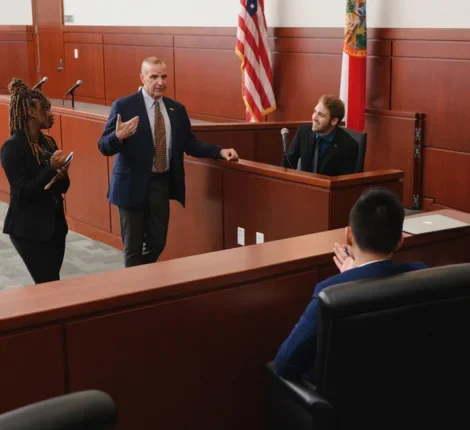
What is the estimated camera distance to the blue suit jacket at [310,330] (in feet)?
6.88

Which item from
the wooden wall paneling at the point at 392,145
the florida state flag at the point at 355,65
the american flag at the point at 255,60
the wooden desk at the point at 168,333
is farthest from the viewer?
the american flag at the point at 255,60

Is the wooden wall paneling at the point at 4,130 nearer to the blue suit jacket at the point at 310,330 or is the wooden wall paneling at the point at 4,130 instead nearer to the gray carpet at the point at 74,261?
the gray carpet at the point at 74,261

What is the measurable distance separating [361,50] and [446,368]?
5147 millimetres

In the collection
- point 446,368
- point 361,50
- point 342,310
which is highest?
point 361,50

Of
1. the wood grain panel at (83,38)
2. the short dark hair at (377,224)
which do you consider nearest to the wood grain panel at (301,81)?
the wood grain panel at (83,38)

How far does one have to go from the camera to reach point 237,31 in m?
8.00

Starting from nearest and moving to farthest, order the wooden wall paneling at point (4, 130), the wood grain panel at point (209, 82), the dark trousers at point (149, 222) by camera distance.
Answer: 1. the dark trousers at point (149, 222)
2. the wooden wall paneling at point (4, 130)
3. the wood grain panel at point (209, 82)

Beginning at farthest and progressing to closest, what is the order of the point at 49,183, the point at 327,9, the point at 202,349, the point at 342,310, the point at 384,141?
the point at 327,9 → the point at 384,141 → the point at 49,183 → the point at 202,349 → the point at 342,310

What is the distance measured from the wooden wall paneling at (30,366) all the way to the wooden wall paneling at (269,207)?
2509 millimetres

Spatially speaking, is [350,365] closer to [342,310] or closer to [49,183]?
[342,310]

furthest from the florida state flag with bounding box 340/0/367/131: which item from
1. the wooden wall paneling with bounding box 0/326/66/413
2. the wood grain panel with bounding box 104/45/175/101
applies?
the wooden wall paneling with bounding box 0/326/66/413

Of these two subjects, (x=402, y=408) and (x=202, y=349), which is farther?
(x=202, y=349)

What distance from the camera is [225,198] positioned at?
5.18 m

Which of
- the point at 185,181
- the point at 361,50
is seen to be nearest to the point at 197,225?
the point at 185,181
